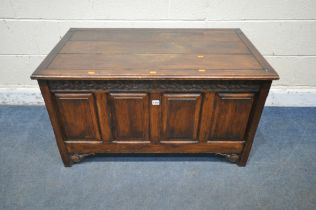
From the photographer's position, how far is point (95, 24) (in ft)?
5.65

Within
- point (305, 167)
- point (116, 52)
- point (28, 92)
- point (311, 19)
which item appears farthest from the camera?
point (28, 92)

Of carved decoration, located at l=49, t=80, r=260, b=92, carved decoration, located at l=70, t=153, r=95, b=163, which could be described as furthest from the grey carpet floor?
carved decoration, located at l=49, t=80, r=260, b=92

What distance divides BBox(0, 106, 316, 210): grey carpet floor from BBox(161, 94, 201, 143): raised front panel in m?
0.25

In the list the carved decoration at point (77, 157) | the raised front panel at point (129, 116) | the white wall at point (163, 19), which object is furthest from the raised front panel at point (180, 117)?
the white wall at point (163, 19)

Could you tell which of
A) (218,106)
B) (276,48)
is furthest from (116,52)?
(276,48)

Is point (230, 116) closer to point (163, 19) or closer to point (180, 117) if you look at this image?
point (180, 117)

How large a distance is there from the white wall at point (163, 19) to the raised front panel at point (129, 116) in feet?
2.37

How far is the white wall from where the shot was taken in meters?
1.64

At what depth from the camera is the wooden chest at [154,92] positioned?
1.17m

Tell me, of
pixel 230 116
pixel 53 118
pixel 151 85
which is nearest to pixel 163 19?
pixel 151 85

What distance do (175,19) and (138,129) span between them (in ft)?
2.78

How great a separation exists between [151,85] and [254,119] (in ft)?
1.96

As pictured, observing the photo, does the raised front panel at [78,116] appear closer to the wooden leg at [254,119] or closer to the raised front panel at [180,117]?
the raised front panel at [180,117]

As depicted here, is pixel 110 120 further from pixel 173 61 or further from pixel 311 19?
pixel 311 19
